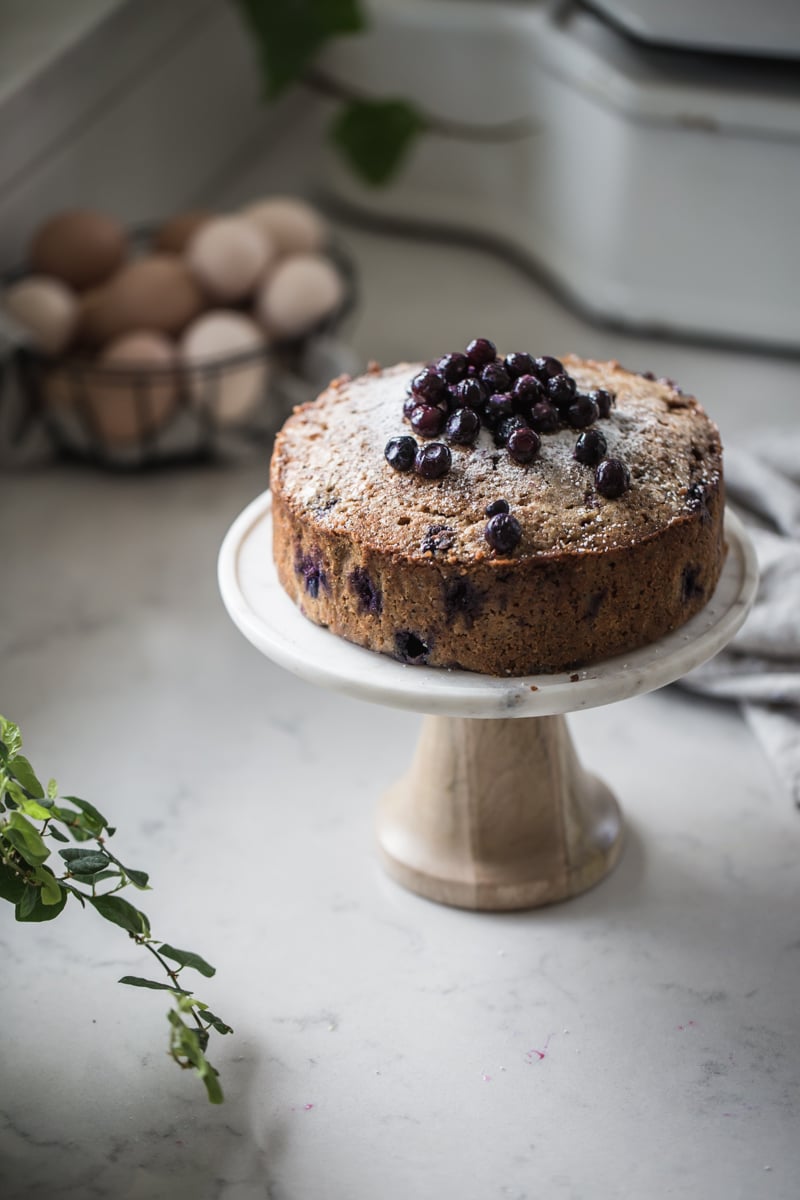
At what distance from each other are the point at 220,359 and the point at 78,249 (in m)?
0.25

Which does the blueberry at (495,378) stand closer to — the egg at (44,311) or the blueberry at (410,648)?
the blueberry at (410,648)

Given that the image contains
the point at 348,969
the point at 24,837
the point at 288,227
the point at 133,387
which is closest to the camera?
the point at 24,837

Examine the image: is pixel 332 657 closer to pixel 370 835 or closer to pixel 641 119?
pixel 370 835

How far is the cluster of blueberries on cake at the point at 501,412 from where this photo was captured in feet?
3.10

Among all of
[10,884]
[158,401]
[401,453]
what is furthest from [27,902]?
[158,401]

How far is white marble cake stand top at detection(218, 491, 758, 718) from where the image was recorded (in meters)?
0.91

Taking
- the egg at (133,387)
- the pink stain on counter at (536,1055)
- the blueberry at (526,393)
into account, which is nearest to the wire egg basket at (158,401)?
the egg at (133,387)

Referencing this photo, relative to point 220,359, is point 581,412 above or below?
above

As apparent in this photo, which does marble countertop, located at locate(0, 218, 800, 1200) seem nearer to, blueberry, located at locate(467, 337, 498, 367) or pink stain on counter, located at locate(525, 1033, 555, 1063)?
pink stain on counter, located at locate(525, 1033, 555, 1063)

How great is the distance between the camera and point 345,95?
7.03 feet

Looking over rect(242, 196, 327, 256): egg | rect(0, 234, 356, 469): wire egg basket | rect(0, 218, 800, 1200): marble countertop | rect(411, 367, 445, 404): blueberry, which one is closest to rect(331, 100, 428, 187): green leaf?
rect(242, 196, 327, 256): egg

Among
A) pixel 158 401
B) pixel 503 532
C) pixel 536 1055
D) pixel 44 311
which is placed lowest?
pixel 536 1055

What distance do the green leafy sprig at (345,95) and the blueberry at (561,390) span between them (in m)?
1.16

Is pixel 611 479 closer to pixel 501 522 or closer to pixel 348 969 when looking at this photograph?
pixel 501 522
